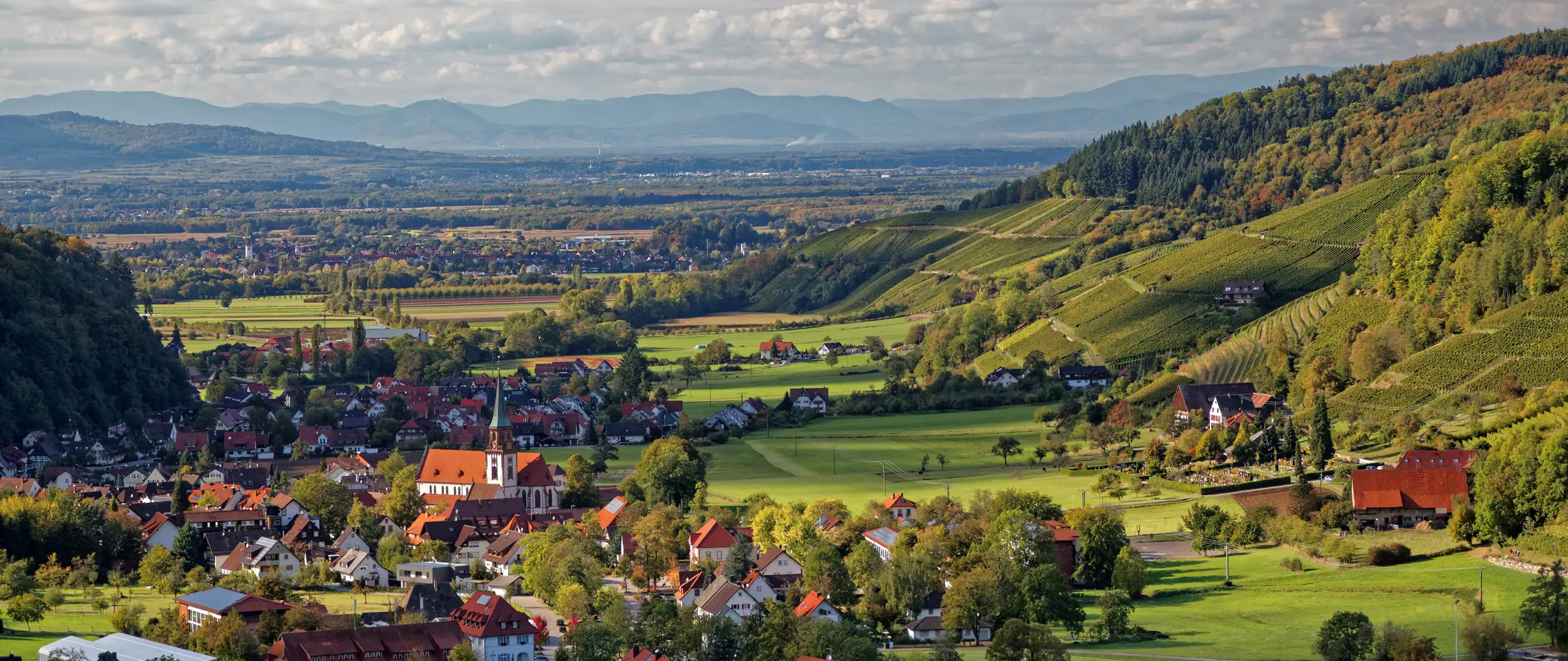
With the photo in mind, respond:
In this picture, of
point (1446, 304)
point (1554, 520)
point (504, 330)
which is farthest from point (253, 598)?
point (504, 330)

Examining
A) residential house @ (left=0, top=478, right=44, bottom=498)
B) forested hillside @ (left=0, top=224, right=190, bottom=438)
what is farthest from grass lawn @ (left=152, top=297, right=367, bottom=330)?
residential house @ (left=0, top=478, right=44, bottom=498)

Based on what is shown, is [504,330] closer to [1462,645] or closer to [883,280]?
[883,280]

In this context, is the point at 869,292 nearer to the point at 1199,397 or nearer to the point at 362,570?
the point at 1199,397

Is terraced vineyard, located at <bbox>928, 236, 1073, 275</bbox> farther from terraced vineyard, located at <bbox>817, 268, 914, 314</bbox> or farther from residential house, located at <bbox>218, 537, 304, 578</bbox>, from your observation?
residential house, located at <bbox>218, 537, 304, 578</bbox>

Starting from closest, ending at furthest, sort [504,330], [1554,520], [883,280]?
[1554,520] < [504,330] < [883,280]

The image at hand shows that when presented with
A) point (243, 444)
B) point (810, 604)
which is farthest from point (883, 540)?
point (243, 444)
